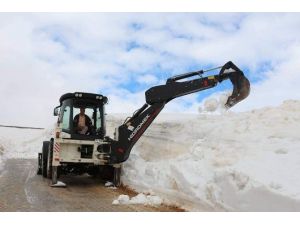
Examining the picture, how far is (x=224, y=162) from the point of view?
950 cm

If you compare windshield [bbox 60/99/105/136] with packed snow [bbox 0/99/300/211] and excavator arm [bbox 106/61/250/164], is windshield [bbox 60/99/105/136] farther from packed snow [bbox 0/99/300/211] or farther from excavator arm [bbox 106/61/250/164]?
packed snow [bbox 0/99/300/211]

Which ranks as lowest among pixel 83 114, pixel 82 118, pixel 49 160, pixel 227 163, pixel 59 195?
pixel 59 195

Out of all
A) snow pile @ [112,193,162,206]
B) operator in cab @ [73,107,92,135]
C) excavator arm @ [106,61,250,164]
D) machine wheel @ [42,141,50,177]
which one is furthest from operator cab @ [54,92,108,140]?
snow pile @ [112,193,162,206]

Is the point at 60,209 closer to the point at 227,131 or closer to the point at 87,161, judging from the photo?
the point at 87,161

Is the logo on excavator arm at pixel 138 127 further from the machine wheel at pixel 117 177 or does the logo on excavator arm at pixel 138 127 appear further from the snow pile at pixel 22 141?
the snow pile at pixel 22 141

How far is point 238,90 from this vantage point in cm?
1097

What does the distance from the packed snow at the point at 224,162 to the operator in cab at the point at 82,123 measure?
1.52m

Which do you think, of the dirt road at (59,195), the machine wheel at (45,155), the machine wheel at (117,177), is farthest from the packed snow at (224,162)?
the machine wheel at (45,155)

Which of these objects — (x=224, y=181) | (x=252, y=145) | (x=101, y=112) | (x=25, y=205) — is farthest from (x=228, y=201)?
(x=101, y=112)

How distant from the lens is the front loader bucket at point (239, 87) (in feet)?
35.8

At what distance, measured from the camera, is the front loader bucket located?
1091 cm

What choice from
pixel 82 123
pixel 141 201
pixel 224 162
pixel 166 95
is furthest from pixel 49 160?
pixel 224 162

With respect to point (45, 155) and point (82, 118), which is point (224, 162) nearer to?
point (82, 118)

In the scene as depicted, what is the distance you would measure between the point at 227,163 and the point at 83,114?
4742mm
